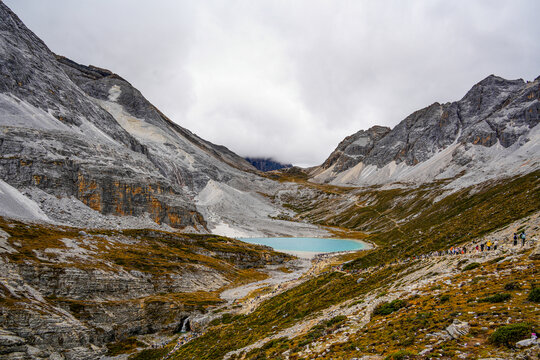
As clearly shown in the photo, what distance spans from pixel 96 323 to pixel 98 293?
22.6 feet

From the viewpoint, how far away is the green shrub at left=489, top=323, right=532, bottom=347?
34.5 ft

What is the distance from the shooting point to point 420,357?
11805mm

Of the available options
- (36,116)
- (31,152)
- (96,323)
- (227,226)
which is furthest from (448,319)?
(227,226)

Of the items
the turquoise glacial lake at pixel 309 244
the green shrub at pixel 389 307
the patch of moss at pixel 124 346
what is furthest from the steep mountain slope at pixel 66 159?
the green shrub at pixel 389 307

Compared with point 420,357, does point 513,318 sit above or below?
above

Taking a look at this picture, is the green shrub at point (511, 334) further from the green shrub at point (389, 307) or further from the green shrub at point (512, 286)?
the green shrub at point (389, 307)

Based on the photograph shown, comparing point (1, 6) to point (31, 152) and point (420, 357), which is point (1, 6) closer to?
point (31, 152)

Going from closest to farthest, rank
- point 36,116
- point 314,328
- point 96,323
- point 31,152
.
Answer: point 314,328 → point 96,323 → point 31,152 → point 36,116

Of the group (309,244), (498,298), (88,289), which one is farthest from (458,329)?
(309,244)

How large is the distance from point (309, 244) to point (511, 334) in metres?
163

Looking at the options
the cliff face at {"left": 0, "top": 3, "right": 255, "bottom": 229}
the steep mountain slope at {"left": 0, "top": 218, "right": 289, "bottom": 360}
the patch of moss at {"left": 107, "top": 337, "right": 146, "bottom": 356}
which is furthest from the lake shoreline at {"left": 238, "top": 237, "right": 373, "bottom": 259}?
the patch of moss at {"left": 107, "top": 337, "right": 146, "bottom": 356}

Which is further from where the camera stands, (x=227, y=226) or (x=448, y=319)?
(x=227, y=226)

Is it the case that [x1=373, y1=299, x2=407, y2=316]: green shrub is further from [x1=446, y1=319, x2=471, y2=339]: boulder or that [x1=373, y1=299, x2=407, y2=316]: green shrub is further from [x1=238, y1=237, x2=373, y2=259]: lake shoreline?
[x1=238, y1=237, x2=373, y2=259]: lake shoreline

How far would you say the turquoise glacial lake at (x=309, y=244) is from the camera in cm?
15200
